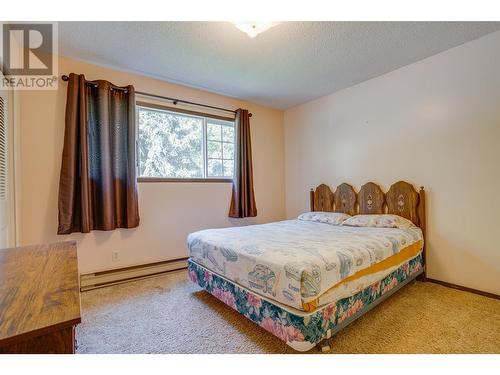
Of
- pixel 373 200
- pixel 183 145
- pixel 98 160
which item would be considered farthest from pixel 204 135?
pixel 373 200

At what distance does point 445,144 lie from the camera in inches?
98.3

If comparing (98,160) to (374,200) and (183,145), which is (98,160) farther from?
(374,200)

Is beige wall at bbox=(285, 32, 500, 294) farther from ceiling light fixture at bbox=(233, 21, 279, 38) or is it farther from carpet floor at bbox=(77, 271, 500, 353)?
ceiling light fixture at bbox=(233, 21, 279, 38)

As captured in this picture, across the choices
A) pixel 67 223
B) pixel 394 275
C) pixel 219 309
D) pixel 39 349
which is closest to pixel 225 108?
pixel 67 223

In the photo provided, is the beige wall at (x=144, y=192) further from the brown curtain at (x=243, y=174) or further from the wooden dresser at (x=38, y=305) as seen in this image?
the wooden dresser at (x=38, y=305)

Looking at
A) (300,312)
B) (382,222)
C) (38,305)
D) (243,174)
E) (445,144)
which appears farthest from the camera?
(243,174)

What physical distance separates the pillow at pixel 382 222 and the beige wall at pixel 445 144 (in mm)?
298

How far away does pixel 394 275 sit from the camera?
2148 millimetres

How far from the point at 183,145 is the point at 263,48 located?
1579mm

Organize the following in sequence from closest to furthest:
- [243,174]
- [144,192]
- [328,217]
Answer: [144,192] < [328,217] < [243,174]

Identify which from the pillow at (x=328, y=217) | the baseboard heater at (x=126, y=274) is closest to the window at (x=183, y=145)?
the baseboard heater at (x=126, y=274)

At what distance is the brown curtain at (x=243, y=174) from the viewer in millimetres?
3582

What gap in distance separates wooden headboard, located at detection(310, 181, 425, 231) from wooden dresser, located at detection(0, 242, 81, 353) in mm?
3019
